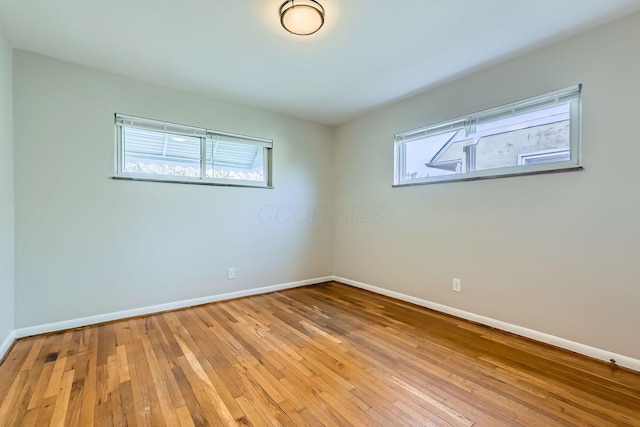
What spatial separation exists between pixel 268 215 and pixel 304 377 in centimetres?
235

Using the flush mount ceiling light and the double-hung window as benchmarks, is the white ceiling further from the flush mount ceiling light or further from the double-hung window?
the double-hung window

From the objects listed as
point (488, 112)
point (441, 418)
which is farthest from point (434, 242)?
point (441, 418)

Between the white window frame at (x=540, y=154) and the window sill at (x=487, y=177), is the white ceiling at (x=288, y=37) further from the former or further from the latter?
the window sill at (x=487, y=177)

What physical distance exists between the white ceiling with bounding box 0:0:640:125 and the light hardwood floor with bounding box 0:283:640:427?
243 cm

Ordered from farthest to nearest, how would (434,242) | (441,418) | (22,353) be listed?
(434,242) < (22,353) < (441,418)

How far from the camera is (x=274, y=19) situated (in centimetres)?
203

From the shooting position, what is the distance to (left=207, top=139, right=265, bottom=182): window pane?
3.46m

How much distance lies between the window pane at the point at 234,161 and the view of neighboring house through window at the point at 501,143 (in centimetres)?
187

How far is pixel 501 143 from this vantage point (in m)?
2.68

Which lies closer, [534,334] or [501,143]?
[534,334]

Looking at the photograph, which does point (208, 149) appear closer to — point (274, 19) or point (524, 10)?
point (274, 19)

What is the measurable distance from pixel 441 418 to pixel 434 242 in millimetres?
1945

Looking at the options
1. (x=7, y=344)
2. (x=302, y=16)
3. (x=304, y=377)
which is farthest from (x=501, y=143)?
(x=7, y=344)

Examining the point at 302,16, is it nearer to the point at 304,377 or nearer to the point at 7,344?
the point at 304,377
